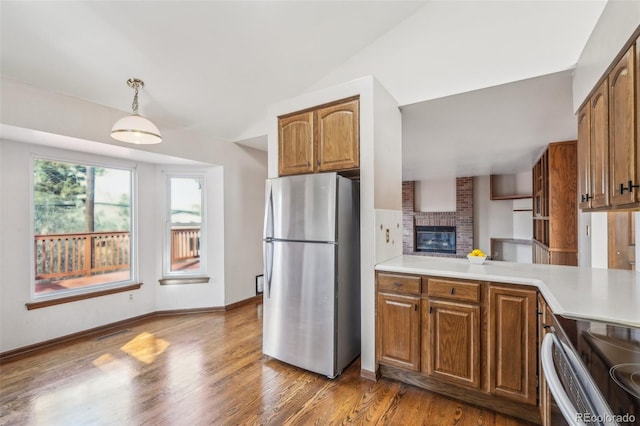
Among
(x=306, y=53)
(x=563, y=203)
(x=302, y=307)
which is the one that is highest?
(x=306, y=53)

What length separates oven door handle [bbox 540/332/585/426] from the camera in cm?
79

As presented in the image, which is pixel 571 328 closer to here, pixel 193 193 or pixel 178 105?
pixel 178 105

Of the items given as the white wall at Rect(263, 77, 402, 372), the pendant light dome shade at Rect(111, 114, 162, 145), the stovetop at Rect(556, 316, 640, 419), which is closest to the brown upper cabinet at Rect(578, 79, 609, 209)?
the stovetop at Rect(556, 316, 640, 419)

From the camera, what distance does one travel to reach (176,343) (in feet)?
10.1

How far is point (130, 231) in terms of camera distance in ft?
12.5

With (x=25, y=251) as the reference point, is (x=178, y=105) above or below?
above

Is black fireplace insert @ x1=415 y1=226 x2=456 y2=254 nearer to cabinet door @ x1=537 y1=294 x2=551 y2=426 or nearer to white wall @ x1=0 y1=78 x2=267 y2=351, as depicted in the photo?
white wall @ x1=0 y1=78 x2=267 y2=351

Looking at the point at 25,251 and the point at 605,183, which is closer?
the point at 605,183

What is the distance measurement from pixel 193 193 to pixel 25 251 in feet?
6.01

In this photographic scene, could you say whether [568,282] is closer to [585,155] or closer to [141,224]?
[585,155]

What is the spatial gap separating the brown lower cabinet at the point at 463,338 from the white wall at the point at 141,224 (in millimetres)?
2644

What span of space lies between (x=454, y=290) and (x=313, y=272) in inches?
42.2

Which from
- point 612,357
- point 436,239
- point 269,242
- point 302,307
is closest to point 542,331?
point 612,357

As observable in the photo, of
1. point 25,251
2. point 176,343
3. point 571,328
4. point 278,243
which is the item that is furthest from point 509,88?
point 25,251
